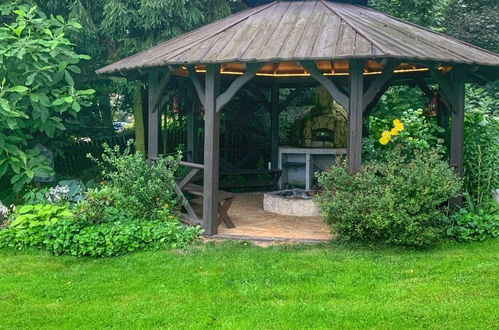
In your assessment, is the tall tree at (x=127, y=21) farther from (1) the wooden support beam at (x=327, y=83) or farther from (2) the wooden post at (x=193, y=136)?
(1) the wooden support beam at (x=327, y=83)

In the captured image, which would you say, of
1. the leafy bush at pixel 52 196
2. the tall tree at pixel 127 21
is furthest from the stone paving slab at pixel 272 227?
the tall tree at pixel 127 21

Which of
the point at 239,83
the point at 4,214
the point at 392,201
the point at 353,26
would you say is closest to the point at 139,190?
the point at 239,83

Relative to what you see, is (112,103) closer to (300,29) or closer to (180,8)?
(180,8)

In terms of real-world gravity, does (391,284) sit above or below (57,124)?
below

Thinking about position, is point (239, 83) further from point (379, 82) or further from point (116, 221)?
point (116, 221)

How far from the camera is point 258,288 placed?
18.6ft

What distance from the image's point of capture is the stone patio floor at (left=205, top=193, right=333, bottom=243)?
768 cm

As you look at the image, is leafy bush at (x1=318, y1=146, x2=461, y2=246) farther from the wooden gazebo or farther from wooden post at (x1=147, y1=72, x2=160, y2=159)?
wooden post at (x1=147, y1=72, x2=160, y2=159)

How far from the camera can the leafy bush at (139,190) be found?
7781 millimetres

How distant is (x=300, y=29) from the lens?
8.16 m

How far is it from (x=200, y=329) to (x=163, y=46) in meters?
5.69

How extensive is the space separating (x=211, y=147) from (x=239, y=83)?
0.93 metres

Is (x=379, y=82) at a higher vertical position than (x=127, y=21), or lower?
lower

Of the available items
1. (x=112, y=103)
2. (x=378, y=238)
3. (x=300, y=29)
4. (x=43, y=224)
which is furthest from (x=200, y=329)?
(x=112, y=103)
